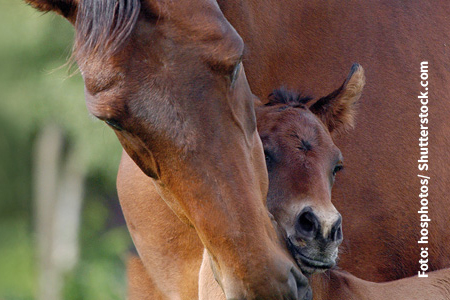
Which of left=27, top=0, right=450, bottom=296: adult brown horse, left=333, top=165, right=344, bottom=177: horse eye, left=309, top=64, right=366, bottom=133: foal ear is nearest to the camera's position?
left=333, top=165, right=344, bottom=177: horse eye

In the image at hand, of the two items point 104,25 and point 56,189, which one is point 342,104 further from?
point 56,189

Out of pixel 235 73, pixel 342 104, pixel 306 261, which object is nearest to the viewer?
pixel 235 73

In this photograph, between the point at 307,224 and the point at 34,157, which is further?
the point at 34,157

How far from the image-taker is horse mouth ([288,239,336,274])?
2.85m

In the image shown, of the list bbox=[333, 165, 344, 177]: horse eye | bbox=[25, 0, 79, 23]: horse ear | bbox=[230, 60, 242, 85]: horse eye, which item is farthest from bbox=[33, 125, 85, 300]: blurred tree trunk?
bbox=[230, 60, 242, 85]: horse eye

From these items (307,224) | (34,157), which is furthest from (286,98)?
(34,157)

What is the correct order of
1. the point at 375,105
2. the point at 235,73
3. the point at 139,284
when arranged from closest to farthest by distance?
the point at 235,73 → the point at 375,105 → the point at 139,284

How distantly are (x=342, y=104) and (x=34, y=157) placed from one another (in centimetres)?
1814

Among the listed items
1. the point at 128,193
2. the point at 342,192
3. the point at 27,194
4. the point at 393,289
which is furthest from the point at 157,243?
the point at 27,194

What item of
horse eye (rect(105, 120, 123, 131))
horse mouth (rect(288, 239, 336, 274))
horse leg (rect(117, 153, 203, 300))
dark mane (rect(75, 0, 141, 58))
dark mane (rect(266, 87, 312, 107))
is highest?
dark mane (rect(75, 0, 141, 58))

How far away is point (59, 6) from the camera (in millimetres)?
2436

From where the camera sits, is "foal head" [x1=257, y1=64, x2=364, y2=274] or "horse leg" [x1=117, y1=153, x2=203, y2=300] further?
"horse leg" [x1=117, y1=153, x2=203, y2=300]

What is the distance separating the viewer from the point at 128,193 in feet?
12.0

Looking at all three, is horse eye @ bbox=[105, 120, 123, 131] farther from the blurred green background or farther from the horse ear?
the blurred green background
